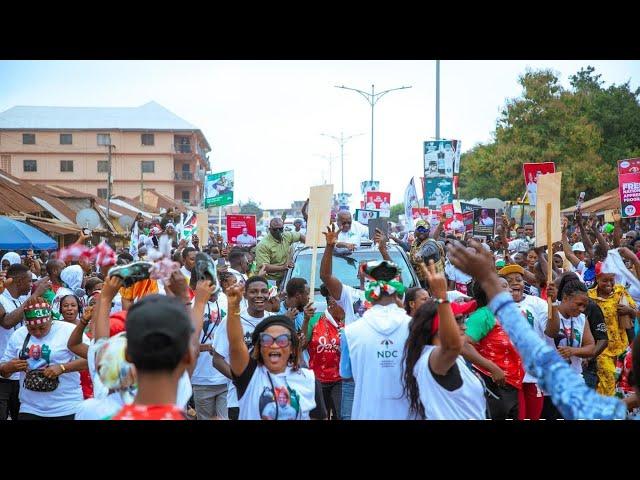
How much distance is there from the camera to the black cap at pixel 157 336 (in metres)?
2.95

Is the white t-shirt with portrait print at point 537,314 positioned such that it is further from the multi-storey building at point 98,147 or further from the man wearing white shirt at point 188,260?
the multi-storey building at point 98,147

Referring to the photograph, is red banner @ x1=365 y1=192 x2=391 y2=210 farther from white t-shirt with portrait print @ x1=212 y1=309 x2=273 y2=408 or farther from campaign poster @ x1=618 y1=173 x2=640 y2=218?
white t-shirt with portrait print @ x1=212 y1=309 x2=273 y2=408

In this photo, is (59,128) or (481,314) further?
(59,128)

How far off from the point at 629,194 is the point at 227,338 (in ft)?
33.6

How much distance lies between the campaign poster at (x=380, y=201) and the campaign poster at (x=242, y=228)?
6.99 m

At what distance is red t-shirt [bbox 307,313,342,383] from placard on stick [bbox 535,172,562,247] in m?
1.89

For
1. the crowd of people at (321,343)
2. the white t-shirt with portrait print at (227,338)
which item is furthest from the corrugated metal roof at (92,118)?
the white t-shirt with portrait print at (227,338)

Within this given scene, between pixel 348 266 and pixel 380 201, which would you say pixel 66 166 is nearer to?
pixel 380 201

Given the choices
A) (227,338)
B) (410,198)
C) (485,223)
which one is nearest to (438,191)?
(485,223)

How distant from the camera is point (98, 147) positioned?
80188mm
